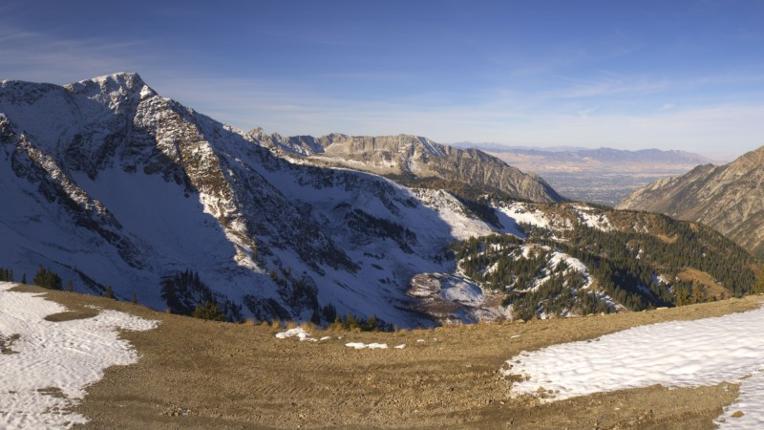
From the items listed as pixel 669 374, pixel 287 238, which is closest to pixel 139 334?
pixel 669 374

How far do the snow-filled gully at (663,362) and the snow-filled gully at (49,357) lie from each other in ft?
67.8

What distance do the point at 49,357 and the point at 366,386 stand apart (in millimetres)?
19176

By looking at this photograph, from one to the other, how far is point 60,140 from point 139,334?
7090 inches

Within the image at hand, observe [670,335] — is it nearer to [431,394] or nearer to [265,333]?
[431,394]

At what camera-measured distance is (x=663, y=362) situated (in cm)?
2225

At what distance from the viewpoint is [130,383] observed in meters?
24.1

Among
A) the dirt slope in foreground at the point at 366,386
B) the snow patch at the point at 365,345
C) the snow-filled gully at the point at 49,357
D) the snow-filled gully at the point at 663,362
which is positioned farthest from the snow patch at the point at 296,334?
the snow-filled gully at the point at 663,362

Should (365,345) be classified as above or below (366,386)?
below

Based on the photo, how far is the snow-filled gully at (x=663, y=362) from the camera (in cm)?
1930

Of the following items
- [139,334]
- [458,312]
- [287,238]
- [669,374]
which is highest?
[669,374]

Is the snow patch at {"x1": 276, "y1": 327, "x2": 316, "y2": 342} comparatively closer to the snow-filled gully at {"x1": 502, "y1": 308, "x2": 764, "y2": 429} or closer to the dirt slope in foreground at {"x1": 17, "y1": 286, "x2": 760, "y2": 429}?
the dirt slope in foreground at {"x1": 17, "y1": 286, "x2": 760, "y2": 429}

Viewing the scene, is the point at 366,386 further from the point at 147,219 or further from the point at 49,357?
the point at 147,219

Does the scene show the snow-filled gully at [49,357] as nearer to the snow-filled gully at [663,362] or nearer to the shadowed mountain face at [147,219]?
the snow-filled gully at [663,362]

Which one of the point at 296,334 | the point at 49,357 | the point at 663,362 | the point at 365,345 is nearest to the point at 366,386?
the point at 365,345
